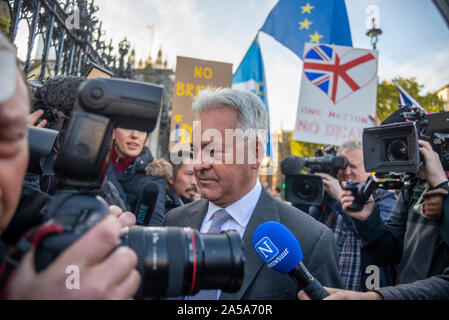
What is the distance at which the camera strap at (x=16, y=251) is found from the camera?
0.63 m

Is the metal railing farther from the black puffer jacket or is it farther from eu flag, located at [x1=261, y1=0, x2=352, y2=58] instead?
eu flag, located at [x1=261, y1=0, x2=352, y2=58]

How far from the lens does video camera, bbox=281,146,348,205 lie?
292 centimetres

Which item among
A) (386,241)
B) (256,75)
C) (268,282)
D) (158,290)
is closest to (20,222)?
(158,290)

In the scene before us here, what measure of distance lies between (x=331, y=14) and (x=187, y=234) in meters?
4.65

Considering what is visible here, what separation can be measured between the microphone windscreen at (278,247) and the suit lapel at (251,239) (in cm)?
27

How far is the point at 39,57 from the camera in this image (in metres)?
3.13

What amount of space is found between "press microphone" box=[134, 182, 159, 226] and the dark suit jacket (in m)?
0.62

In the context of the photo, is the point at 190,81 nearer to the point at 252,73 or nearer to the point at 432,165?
the point at 252,73

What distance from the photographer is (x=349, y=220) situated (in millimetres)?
2951

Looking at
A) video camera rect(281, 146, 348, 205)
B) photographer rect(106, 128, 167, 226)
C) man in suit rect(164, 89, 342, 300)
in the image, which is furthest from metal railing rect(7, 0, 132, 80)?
video camera rect(281, 146, 348, 205)

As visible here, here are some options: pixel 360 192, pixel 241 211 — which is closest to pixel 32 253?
pixel 241 211

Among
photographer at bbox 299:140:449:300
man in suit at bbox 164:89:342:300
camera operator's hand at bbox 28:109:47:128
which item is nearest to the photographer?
photographer at bbox 299:140:449:300

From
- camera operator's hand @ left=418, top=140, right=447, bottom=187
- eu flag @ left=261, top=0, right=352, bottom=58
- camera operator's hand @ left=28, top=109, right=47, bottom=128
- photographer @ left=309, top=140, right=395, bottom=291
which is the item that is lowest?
photographer @ left=309, top=140, right=395, bottom=291
